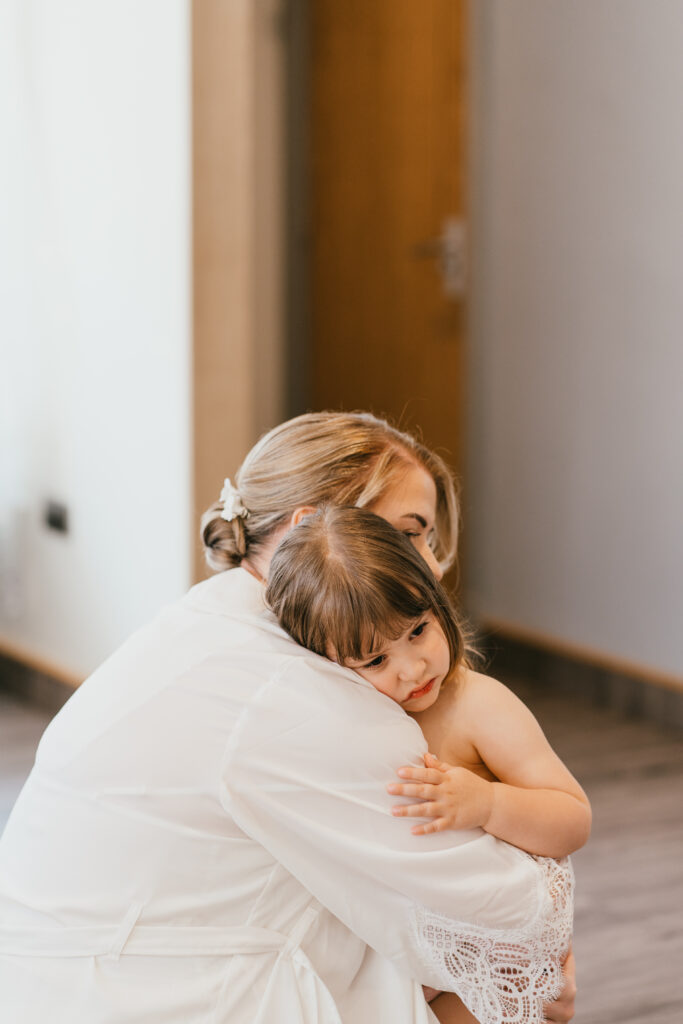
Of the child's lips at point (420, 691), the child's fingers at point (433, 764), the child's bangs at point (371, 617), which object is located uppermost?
the child's bangs at point (371, 617)

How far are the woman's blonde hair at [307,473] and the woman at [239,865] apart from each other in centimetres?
19

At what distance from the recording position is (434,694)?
3.67 feet

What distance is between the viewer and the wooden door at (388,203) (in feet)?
11.8

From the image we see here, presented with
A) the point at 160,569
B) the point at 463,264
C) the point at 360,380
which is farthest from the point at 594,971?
the point at 360,380

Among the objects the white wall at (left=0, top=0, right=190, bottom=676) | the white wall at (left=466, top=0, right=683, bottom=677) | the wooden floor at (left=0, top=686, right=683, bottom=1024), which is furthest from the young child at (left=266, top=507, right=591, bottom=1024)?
the white wall at (left=466, top=0, right=683, bottom=677)

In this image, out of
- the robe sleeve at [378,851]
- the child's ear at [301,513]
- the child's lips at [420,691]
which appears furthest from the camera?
the child's ear at [301,513]

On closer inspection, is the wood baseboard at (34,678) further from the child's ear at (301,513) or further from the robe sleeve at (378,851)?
A: the robe sleeve at (378,851)

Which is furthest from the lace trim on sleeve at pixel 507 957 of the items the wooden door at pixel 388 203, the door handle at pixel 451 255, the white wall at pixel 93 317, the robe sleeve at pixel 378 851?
the door handle at pixel 451 255

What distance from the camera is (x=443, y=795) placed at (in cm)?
103

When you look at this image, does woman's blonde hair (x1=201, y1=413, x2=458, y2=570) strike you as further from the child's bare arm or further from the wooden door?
the wooden door

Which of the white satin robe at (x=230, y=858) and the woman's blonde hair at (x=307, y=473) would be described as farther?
the woman's blonde hair at (x=307, y=473)

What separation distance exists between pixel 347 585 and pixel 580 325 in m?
2.38

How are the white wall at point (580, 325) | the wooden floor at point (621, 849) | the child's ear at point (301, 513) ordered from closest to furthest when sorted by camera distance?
the child's ear at point (301, 513), the wooden floor at point (621, 849), the white wall at point (580, 325)

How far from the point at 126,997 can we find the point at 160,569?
175 centimetres
